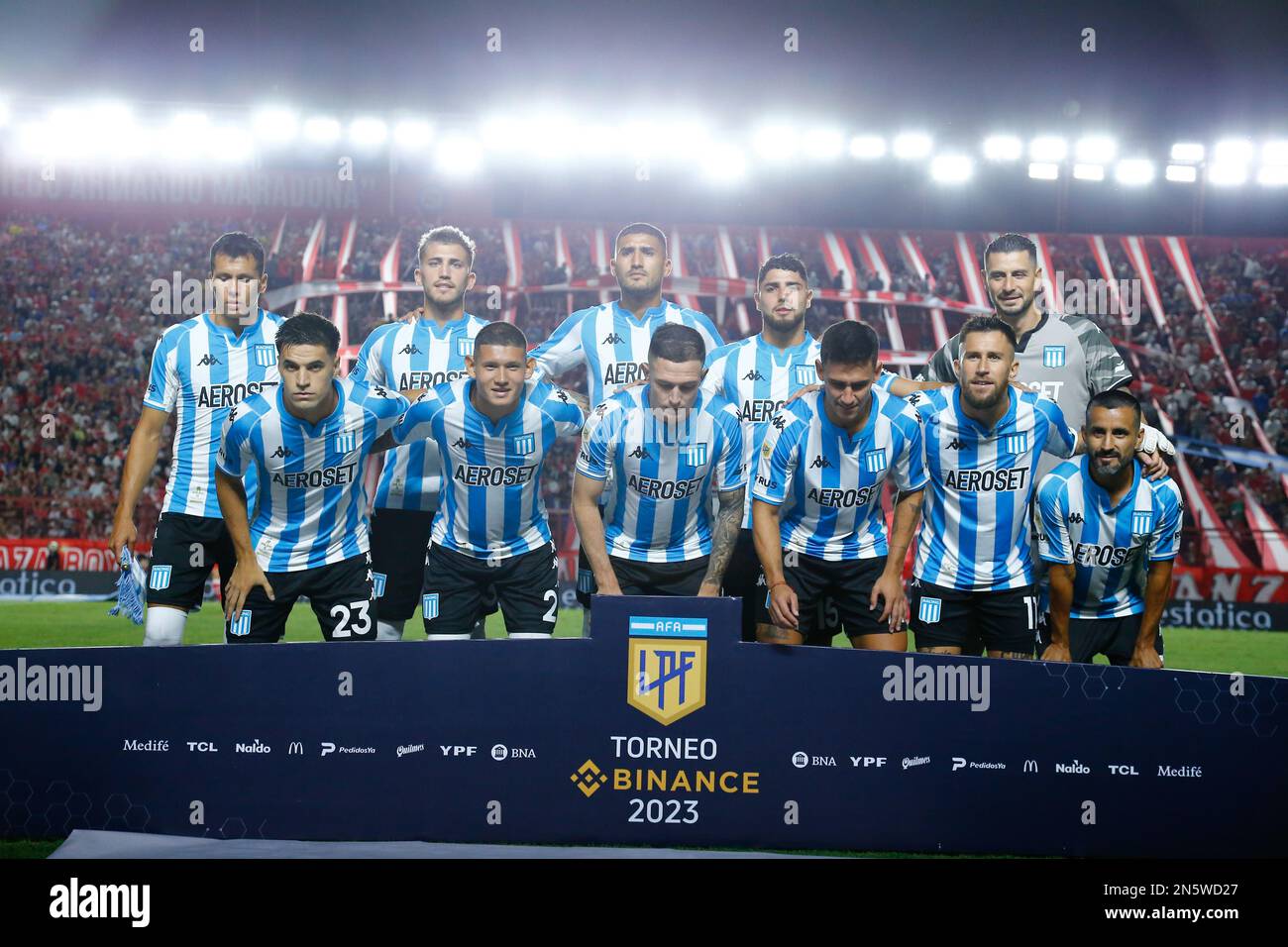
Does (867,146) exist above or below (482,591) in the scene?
above

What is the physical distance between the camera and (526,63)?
2089 cm

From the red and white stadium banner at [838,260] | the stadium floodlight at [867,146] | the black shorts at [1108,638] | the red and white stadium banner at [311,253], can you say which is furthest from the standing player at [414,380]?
the red and white stadium banner at [838,260]

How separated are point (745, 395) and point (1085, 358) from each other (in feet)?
5.88

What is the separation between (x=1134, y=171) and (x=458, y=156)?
1385 cm

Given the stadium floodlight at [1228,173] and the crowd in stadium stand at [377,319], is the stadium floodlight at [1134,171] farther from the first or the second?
the crowd in stadium stand at [377,319]

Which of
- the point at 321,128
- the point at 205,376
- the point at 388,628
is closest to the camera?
the point at 205,376

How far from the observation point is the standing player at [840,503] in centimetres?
521

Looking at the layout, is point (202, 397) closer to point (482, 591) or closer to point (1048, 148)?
point (482, 591)

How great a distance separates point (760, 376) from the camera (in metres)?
6.17

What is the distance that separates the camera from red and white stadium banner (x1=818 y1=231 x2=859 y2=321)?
23875 mm

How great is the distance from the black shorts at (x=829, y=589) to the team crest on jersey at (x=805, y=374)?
1121 millimetres

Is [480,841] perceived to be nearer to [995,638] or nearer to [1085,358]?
[995,638]

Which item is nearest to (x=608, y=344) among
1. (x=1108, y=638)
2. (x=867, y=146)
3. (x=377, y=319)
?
(x=1108, y=638)

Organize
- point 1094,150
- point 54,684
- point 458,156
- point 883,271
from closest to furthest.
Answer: point 54,684 → point 1094,150 → point 458,156 → point 883,271
